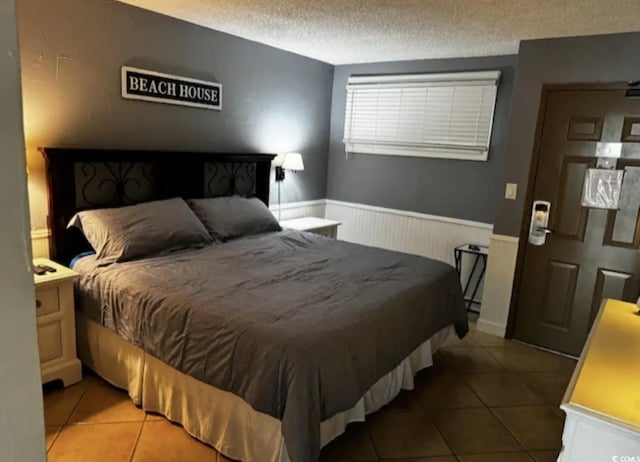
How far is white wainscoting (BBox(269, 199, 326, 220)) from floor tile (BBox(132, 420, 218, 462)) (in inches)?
101

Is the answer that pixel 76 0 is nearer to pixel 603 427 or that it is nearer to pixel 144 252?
pixel 144 252

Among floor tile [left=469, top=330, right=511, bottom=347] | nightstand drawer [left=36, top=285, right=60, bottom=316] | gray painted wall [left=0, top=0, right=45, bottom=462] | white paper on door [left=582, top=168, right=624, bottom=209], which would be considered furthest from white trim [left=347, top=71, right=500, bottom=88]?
gray painted wall [left=0, top=0, right=45, bottom=462]

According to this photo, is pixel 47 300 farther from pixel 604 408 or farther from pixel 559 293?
pixel 559 293

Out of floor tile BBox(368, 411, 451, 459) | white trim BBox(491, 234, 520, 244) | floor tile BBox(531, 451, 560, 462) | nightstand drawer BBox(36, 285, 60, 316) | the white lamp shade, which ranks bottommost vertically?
floor tile BBox(531, 451, 560, 462)

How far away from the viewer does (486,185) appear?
4145 mm

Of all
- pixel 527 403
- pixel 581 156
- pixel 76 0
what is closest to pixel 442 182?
pixel 581 156

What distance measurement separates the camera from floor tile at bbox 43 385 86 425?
7.73ft

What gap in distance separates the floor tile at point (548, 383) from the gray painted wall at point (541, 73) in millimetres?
1109

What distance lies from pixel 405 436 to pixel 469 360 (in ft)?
3.75

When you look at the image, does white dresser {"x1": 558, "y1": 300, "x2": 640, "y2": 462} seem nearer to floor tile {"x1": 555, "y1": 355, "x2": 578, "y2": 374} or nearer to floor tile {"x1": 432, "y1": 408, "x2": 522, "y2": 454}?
floor tile {"x1": 432, "y1": 408, "x2": 522, "y2": 454}

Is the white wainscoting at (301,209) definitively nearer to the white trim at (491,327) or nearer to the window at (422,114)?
the window at (422,114)

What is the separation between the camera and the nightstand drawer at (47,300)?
2.45 meters

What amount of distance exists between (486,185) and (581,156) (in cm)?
97

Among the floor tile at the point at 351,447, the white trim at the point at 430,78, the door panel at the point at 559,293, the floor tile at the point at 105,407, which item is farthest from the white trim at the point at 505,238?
the floor tile at the point at 105,407
